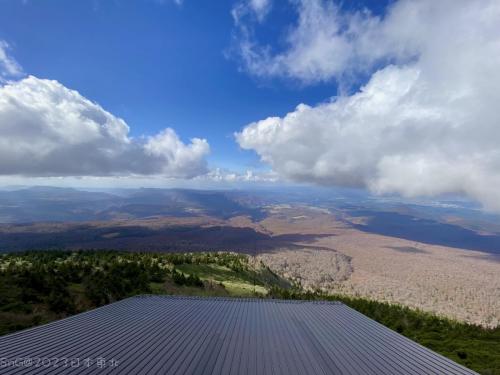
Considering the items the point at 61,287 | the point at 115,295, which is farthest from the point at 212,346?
the point at 115,295

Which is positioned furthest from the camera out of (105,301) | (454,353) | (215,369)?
(105,301)

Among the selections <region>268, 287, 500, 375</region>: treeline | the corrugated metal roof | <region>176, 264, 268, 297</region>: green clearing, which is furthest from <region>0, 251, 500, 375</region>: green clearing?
the corrugated metal roof

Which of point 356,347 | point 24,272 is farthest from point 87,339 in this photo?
point 24,272

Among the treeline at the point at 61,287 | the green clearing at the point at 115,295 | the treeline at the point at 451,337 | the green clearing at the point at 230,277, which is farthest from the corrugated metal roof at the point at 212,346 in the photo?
the green clearing at the point at 230,277

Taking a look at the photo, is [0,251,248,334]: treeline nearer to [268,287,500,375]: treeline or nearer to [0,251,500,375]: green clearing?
[0,251,500,375]: green clearing

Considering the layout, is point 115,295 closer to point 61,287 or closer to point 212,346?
point 61,287

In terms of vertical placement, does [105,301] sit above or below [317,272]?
above

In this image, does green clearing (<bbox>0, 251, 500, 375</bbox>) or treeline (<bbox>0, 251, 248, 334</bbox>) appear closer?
treeline (<bbox>0, 251, 248, 334</bbox>)

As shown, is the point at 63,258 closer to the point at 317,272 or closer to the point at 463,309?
the point at 317,272

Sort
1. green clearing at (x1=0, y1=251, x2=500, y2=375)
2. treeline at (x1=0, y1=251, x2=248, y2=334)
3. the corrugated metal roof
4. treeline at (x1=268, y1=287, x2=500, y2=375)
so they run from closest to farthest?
the corrugated metal roof → treeline at (x1=0, y1=251, x2=248, y2=334) → green clearing at (x1=0, y1=251, x2=500, y2=375) → treeline at (x1=268, y1=287, x2=500, y2=375)
